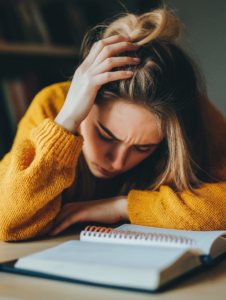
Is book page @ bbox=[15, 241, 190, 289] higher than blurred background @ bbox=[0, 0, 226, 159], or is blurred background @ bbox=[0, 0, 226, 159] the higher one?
blurred background @ bbox=[0, 0, 226, 159]

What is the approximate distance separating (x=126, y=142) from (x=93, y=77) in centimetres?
19

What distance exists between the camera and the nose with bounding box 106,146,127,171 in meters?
0.84

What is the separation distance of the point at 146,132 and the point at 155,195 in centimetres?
16

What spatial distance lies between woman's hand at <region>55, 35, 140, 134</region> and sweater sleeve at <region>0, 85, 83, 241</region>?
0.05 meters

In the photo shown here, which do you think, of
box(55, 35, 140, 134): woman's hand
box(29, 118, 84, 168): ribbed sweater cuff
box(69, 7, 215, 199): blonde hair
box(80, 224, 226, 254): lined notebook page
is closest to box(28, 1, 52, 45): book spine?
box(69, 7, 215, 199): blonde hair

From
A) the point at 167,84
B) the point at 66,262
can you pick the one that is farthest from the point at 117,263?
the point at 167,84

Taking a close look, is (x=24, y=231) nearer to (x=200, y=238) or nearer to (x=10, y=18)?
(x=200, y=238)

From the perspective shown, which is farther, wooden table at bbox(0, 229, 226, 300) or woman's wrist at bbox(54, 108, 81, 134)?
woman's wrist at bbox(54, 108, 81, 134)

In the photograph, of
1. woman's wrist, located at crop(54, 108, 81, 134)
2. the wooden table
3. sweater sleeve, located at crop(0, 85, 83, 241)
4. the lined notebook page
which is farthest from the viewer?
woman's wrist, located at crop(54, 108, 81, 134)

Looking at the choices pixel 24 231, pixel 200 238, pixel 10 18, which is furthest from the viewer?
pixel 10 18

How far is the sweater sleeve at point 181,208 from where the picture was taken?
70 cm

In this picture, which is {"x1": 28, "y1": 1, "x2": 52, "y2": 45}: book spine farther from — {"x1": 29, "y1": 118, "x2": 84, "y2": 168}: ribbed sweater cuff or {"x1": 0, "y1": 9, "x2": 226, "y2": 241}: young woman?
{"x1": 29, "y1": 118, "x2": 84, "y2": 168}: ribbed sweater cuff

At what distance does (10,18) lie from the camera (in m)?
1.65

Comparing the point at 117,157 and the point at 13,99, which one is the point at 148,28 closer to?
the point at 117,157
